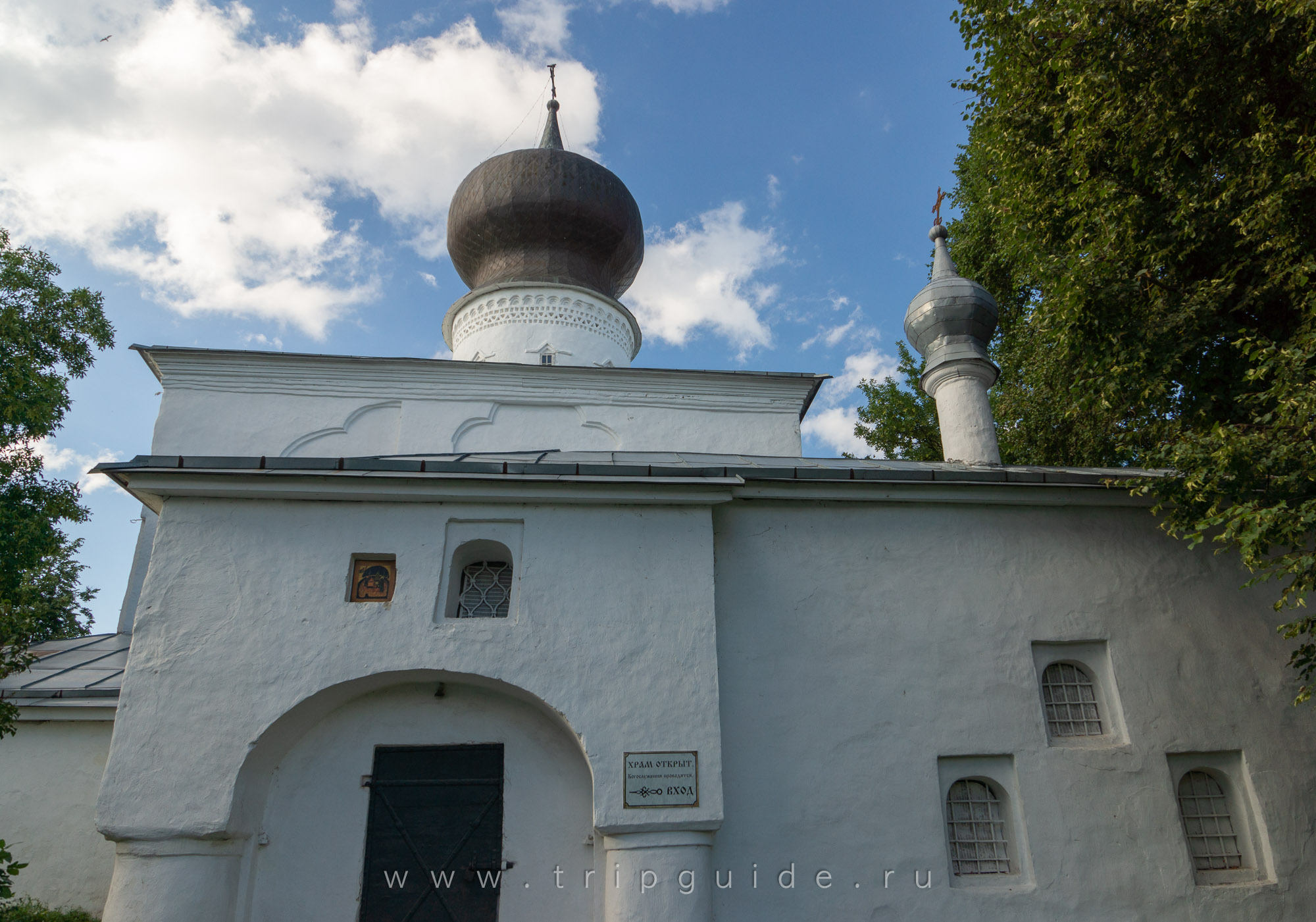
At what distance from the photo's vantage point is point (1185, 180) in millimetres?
5852

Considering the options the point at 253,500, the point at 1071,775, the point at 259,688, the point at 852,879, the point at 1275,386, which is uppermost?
the point at 1275,386

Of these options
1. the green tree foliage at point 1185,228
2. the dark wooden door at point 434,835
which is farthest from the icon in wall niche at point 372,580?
the green tree foliage at point 1185,228

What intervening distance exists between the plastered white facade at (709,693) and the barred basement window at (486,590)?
0.25 metres

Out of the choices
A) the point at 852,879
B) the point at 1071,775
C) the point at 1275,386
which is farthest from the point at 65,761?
the point at 1275,386

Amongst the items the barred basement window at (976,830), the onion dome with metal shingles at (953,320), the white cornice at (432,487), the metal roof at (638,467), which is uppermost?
the onion dome with metal shingles at (953,320)

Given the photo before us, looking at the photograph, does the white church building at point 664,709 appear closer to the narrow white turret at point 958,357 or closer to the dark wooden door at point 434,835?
the dark wooden door at point 434,835

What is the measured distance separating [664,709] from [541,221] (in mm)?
9999

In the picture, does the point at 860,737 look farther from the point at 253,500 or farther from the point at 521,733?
the point at 253,500

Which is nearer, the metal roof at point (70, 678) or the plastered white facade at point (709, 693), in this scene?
the plastered white facade at point (709, 693)

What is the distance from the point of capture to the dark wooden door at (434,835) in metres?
5.06

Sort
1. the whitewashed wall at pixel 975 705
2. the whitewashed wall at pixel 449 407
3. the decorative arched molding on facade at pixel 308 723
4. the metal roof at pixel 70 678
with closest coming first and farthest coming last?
the decorative arched molding on facade at pixel 308 723
the whitewashed wall at pixel 975 705
the metal roof at pixel 70 678
the whitewashed wall at pixel 449 407

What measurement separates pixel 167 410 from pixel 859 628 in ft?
28.4

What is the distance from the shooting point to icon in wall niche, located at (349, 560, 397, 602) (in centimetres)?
541

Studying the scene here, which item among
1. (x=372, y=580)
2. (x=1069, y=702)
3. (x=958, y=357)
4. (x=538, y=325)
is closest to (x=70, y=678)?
(x=372, y=580)
